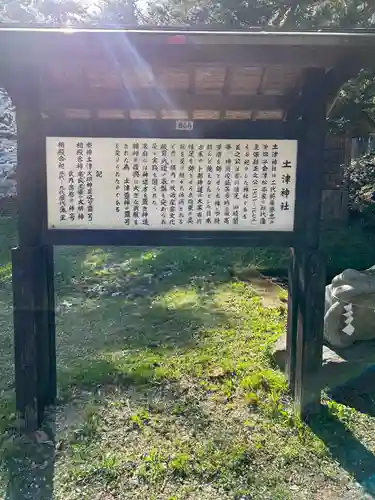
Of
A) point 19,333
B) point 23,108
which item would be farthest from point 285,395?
point 23,108

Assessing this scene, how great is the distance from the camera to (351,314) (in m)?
5.65

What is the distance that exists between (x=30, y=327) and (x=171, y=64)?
2.35m

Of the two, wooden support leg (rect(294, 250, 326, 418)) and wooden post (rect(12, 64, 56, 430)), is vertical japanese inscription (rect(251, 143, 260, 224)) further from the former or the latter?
wooden post (rect(12, 64, 56, 430))

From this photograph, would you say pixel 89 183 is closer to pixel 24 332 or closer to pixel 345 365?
pixel 24 332

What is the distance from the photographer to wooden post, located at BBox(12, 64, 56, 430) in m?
4.06

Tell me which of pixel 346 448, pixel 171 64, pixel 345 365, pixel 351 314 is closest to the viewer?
pixel 171 64

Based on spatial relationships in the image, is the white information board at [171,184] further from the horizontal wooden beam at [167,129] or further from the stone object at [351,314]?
the stone object at [351,314]

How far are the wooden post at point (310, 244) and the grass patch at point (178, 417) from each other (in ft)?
1.34

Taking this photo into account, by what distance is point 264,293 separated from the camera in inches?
344

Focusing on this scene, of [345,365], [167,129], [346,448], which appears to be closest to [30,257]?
[167,129]

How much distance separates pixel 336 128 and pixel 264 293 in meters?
5.42

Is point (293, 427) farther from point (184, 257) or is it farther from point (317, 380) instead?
point (184, 257)

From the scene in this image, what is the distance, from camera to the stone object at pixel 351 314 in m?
5.62

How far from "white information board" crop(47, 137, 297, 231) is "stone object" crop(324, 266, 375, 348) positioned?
184cm
